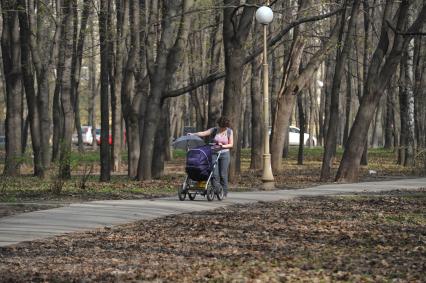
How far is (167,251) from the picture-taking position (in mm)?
11023

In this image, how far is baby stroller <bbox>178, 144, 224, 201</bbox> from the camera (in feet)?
58.2

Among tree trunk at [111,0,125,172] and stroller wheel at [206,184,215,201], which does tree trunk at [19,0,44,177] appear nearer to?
tree trunk at [111,0,125,172]

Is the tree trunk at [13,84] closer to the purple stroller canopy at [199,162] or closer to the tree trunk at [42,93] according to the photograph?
the tree trunk at [42,93]

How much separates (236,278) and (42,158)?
793 inches

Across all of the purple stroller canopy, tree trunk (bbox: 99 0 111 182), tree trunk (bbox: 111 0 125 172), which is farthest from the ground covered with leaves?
tree trunk (bbox: 111 0 125 172)

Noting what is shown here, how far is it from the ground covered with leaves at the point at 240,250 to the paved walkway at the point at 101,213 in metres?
0.48

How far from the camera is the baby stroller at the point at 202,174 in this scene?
58.2ft

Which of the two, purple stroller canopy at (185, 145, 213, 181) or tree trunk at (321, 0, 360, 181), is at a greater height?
tree trunk at (321, 0, 360, 181)

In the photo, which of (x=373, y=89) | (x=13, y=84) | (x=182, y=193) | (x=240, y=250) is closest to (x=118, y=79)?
(x=13, y=84)

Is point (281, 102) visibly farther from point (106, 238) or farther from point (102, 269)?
point (102, 269)

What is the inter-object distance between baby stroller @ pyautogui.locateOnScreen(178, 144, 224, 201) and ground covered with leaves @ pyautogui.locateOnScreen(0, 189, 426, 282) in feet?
5.85

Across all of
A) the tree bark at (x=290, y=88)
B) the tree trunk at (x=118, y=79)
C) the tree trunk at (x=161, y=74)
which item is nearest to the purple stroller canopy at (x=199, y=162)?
the tree trunk at (x=161, y=74)

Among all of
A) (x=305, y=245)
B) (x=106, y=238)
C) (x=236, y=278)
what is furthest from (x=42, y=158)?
(x=236, y=278)

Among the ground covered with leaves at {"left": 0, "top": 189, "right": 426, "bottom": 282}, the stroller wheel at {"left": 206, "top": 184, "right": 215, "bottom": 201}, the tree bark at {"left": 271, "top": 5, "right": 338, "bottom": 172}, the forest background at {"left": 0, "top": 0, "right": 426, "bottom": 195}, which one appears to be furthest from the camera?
the tree bark at {"left": 271, "top": 5, "right": 338, "bottom": 172}
